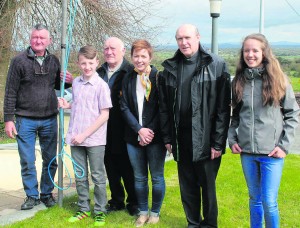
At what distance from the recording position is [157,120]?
13.9 ft

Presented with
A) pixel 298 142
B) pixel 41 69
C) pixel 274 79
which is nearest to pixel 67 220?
pixel 41 69

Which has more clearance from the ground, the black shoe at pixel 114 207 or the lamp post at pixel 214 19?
the lamp post at pixel 214 19

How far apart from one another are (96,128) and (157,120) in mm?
629

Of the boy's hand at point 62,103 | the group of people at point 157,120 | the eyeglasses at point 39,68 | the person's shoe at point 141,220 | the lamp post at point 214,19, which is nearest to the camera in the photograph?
the group of people at point 157,120

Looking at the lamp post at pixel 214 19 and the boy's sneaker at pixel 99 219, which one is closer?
the boy's sneaker at pixel 99 219

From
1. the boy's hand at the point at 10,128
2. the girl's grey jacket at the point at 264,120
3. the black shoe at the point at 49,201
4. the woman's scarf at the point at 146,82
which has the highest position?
the woman's scarf at the point at 146,82

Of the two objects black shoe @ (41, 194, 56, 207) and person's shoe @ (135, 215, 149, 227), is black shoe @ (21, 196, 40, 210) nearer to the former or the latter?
black shoe @ (41, 194, 56, 207)

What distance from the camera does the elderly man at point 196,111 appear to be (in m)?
3.78

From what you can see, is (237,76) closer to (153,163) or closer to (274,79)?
(274,79)

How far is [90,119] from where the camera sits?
13.9 feet

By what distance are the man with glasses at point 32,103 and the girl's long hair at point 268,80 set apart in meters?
2.06

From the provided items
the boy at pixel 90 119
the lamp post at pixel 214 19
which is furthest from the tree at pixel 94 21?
the boy at pixel 90 119

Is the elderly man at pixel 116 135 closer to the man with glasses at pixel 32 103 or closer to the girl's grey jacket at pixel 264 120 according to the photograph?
the man with glasses at pixel 32 103

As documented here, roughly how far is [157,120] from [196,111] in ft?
1.90
